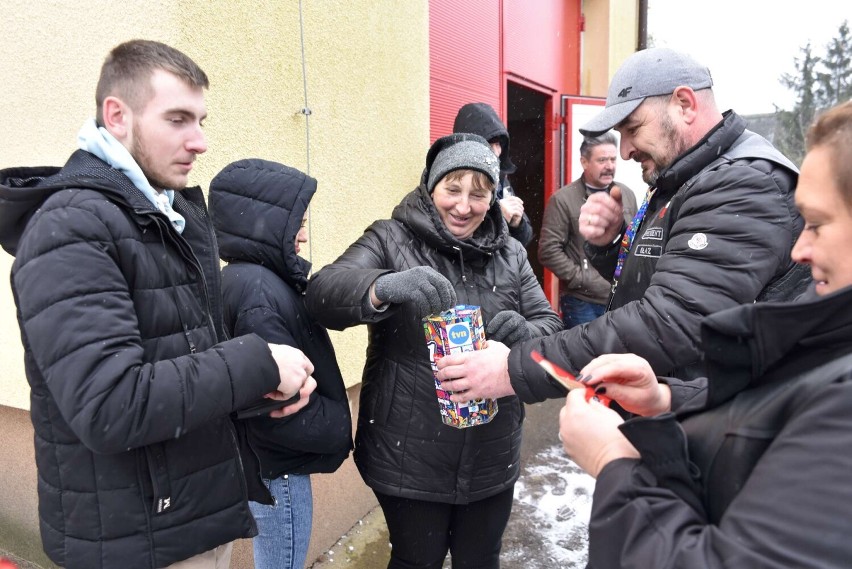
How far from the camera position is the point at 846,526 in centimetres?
74

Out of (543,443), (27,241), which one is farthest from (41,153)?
(543,443)

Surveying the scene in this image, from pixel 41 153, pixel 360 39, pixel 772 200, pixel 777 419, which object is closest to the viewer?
pixel 777 419

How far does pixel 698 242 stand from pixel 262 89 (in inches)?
80.4

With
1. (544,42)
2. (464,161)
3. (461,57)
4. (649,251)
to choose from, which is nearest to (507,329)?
(649,251)

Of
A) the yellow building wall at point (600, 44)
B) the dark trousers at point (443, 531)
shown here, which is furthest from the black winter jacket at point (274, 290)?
the yellow building wall at point (600, 44)

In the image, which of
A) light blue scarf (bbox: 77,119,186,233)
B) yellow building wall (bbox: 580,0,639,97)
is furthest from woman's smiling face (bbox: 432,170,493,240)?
yellow building wall (bbox: 580,0,639,97)

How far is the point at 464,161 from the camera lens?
222 cm

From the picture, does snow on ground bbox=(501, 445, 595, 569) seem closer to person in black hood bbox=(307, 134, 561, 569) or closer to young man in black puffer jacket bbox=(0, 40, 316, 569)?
person in black hood bbox=(307, 134, 561, 569)

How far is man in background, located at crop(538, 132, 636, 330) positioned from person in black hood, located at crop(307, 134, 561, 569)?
8.18 ft

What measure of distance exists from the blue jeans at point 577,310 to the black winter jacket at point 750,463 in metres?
3.85

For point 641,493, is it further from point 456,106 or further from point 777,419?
point 456,106

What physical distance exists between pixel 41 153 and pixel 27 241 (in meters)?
1.72

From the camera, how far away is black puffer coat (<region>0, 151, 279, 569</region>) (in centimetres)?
123

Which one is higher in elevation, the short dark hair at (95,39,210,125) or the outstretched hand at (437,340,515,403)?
the short dark hair at (95,39,210,125)
